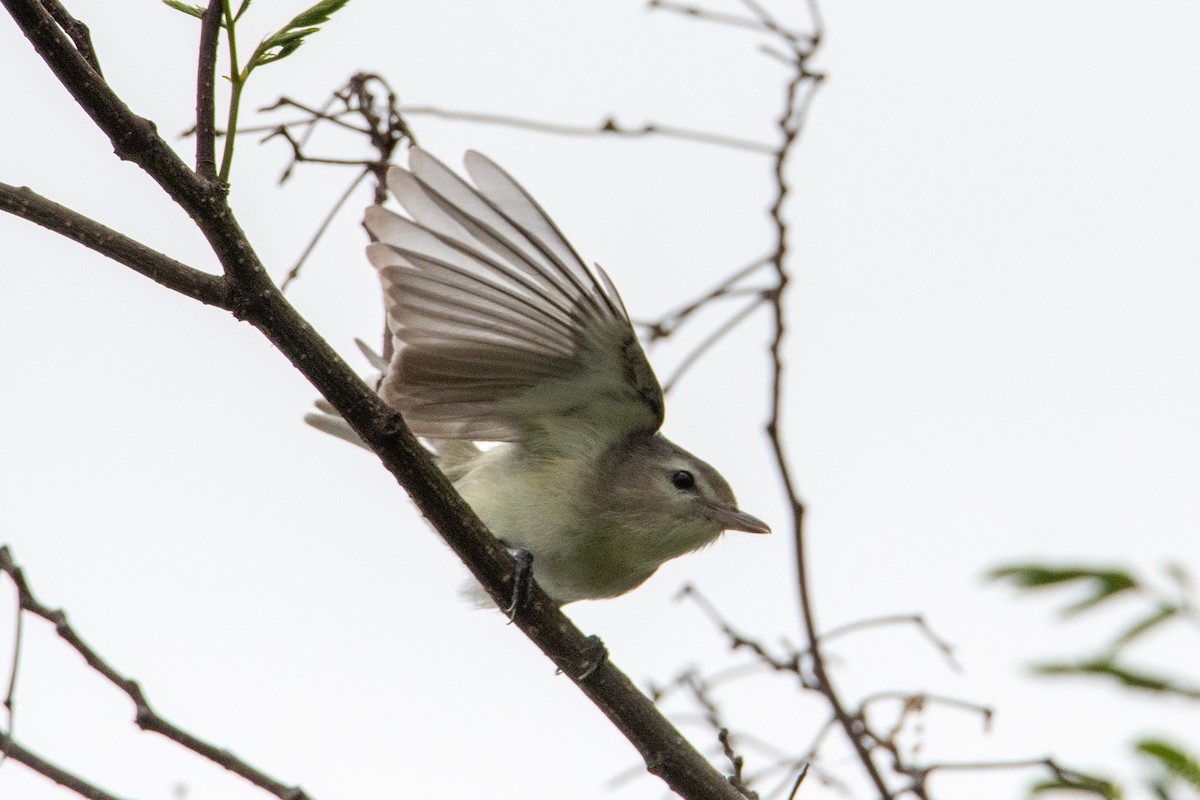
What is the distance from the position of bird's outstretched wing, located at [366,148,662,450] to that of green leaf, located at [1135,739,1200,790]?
1925 mm

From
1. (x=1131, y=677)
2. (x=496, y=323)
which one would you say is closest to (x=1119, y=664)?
(x=1131, y=677)

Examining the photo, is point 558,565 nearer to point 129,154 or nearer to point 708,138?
point 708,138

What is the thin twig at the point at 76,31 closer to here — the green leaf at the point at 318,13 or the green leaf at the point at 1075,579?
the green leaf at the point at 318,13

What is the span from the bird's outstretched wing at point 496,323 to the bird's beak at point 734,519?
1.06 feet

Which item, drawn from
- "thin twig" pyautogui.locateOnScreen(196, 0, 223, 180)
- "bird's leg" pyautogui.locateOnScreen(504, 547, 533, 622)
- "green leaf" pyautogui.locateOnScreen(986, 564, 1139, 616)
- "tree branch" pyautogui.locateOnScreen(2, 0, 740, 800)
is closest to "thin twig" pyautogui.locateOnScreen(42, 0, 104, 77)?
"tree branch" pyautogui.locateOnScreen(2, 0, 740, 800)

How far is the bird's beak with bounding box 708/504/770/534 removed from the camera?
4.23m

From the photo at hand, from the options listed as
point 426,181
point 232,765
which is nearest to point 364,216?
point 426,181

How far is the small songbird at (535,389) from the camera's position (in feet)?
11.1

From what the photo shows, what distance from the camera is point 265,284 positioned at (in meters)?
2.28

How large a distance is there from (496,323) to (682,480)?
33.4 inches

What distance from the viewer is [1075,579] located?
1756 millimetres

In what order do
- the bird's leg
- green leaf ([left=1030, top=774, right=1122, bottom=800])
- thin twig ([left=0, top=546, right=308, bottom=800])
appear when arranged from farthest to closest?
the bird's leg
thin twig ([left=0, top=546, right=308, bottom=800])
green leaf ([left=1030, top=774, right=1122, bottom=800])

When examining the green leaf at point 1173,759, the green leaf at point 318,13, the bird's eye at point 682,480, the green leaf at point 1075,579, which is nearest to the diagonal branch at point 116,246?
the green leaf at point 318,13

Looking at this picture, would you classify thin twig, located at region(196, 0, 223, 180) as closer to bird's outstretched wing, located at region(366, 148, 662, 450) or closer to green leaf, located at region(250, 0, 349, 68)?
green leaf, located at region(250, 0, 349, 68)
